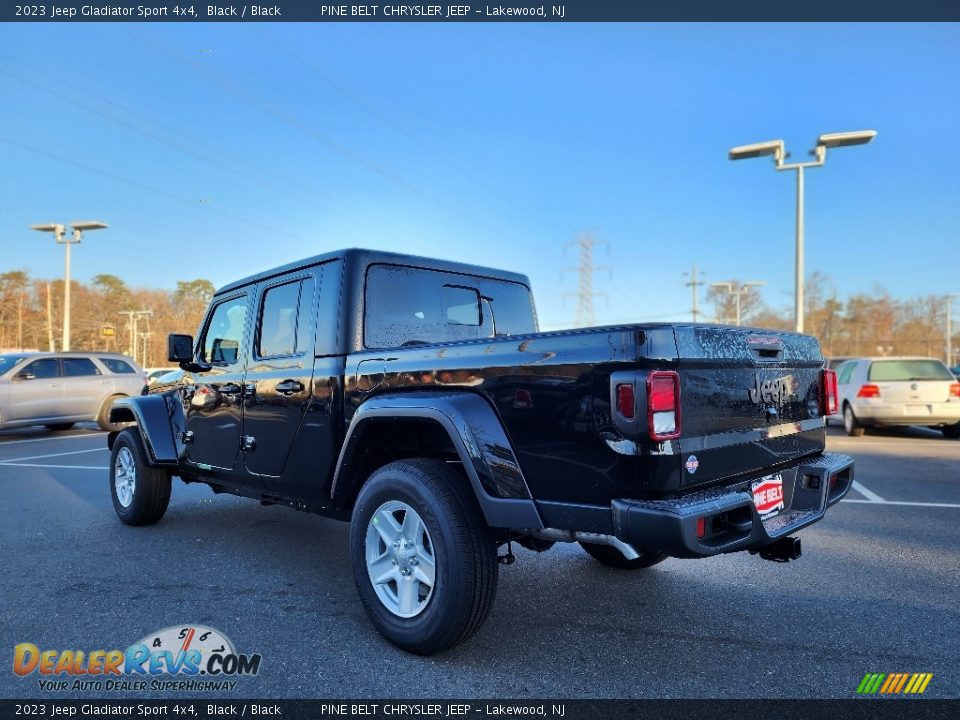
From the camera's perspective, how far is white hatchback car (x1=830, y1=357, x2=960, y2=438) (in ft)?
38.6

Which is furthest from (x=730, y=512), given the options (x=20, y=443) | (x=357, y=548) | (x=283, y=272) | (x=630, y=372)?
(x=20, y=443)

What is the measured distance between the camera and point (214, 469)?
4.51 meters

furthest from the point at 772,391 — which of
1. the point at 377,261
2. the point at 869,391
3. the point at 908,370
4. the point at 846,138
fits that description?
the point at 846,138

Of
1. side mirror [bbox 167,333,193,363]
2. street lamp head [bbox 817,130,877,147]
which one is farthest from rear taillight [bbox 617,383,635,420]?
street lamp head [bbox 817,130,877,147]

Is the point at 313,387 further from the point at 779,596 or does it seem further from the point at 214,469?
the point at 779,596

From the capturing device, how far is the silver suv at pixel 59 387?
12.8m

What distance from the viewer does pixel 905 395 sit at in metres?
11.9

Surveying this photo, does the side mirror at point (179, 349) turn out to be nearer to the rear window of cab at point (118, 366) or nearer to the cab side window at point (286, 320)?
the cab side window at point (286, 320)

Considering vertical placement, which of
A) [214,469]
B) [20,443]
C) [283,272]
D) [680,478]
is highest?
[283,272]

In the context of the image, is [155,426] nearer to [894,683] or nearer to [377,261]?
[377,261]

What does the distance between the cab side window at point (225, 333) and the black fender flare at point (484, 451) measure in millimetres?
2054

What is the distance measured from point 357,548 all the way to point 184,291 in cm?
8632

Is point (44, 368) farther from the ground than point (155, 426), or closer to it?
farther from the ground

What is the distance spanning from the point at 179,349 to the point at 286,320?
3.43 feet
